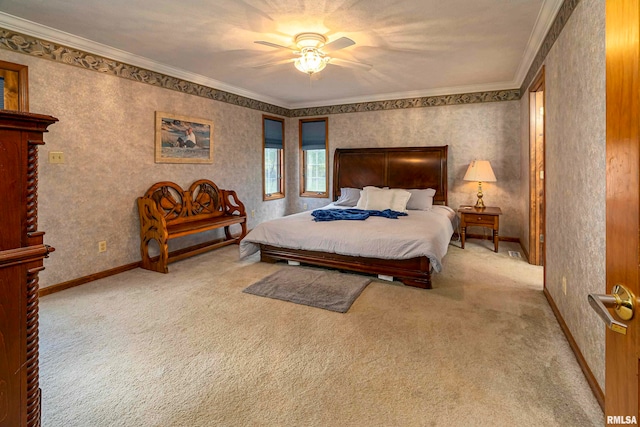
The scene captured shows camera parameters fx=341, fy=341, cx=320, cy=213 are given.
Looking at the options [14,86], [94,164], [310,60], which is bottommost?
[94,164]

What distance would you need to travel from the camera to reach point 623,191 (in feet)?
2.33

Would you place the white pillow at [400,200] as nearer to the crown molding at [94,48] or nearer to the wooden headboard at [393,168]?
the wooden headboard at [393,168]

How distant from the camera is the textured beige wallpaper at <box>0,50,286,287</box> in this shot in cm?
327

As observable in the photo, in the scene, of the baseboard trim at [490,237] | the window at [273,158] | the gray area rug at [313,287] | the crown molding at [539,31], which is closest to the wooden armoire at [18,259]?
the gray area rug at [313,287]

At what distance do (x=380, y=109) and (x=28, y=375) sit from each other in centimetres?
590

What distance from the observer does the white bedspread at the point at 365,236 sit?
342 centimetres

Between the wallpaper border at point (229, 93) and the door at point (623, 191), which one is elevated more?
the wallpaper border at point (229, 93)

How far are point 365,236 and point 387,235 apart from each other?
0.24m

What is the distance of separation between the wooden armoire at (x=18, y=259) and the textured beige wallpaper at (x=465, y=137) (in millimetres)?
5548

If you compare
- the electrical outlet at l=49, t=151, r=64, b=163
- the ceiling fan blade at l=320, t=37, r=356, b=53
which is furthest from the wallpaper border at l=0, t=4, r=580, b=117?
the ceiling fan blade at l=320, t=37, r=356, b=53

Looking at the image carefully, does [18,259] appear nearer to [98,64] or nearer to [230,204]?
[98,64]

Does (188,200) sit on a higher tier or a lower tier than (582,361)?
higher

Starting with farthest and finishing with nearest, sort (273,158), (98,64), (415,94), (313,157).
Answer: (313,157) < (273,158) < (415,94) < (98,64)

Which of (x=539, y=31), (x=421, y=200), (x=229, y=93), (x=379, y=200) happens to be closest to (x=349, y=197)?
(x=379, y=200)
